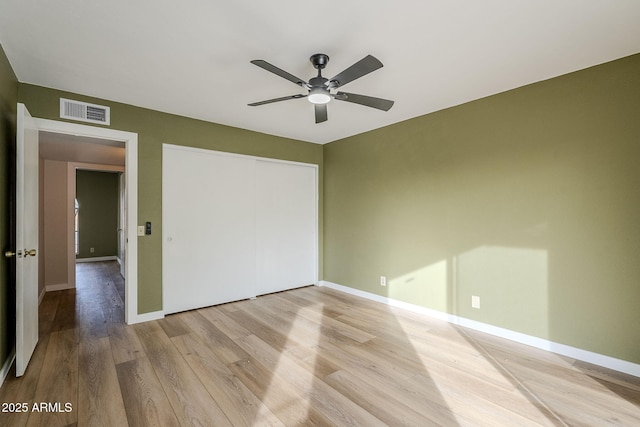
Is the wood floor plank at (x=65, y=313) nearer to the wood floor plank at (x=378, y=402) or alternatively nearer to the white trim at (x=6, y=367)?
the white trim at (x=6, y=367)

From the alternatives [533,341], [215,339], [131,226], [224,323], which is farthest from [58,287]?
[533,341]

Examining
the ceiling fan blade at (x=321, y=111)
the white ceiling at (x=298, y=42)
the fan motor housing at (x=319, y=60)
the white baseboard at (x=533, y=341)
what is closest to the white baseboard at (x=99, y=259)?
the white ceiling at (x=298, y=42)

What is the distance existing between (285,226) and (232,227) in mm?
941

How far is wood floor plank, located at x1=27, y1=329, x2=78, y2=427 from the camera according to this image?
182 centimetres

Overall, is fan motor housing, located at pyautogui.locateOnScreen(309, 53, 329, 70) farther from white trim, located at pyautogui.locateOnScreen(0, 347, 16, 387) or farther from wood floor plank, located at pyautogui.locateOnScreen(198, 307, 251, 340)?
white trim, located at pyautogui.locateOnScreen(0, 347, 16, 387)

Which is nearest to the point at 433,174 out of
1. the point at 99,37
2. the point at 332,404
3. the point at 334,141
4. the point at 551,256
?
the point at 551,256

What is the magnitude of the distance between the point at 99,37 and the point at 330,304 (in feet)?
12.0

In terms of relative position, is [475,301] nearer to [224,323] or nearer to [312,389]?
[312,389]

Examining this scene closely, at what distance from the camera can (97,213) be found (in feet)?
26.2

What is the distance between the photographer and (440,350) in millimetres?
2738

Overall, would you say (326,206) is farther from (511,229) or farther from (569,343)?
(569,343)

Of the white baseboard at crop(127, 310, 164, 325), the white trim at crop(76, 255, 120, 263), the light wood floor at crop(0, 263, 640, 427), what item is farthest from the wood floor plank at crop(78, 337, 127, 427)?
the white trim at crop(76, 255, 120, 263)

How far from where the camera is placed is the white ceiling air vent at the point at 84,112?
2.98 m

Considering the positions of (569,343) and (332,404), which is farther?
(569,343)
